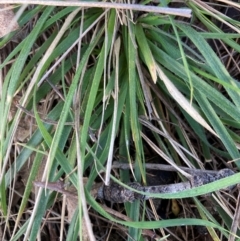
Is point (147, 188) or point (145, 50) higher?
point (145, 50)

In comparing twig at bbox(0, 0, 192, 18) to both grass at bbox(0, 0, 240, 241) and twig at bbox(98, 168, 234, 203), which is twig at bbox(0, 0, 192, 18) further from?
twig at bbox(98, 168, 234, 203)

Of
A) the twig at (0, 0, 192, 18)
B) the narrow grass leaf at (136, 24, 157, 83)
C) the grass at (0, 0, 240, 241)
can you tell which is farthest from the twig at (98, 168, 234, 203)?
the twig at (0, 0, 192, 18)

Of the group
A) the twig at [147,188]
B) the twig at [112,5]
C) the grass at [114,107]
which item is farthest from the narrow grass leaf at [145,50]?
the twig at [147,188]

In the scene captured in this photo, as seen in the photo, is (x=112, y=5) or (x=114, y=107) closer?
(x=112, y=5)

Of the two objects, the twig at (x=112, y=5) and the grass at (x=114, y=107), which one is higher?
the twig at (x=112, y=5)

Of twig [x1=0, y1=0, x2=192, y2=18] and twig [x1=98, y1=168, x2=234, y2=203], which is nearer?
twig [x1=0, y1=0, x2=192, y2=18]

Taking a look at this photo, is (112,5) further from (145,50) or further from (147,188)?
(147,188)

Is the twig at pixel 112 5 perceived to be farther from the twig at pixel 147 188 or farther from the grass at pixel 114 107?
the twig at pixel 147 188

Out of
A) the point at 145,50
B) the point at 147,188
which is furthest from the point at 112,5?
the point at 147,188
